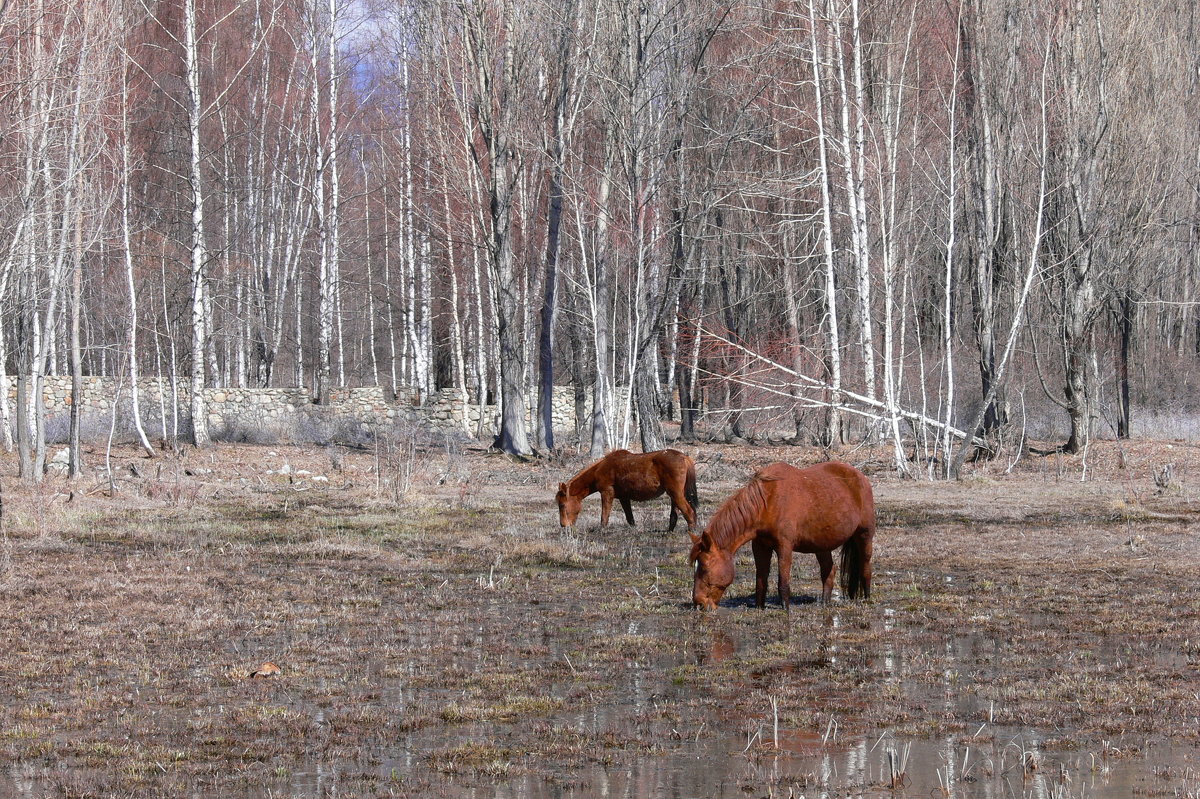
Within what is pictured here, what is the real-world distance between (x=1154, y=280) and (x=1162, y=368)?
3.47 m

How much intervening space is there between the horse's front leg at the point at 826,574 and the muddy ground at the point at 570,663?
0.20 metres

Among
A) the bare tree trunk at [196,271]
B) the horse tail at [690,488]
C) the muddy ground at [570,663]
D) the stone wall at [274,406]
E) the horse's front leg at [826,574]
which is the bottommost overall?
the muddy ground at [570,663]

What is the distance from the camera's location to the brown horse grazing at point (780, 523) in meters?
9.86

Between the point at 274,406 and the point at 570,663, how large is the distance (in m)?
27.5

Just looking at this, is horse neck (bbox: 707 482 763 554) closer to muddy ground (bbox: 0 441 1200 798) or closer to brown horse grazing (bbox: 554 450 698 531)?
muddy ground (bbox: 0 441 1200 798)

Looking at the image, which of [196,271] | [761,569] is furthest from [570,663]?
[196,271]

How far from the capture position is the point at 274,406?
34156mm

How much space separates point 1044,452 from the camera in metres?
29.2

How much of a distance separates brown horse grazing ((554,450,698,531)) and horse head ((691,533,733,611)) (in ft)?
15.4

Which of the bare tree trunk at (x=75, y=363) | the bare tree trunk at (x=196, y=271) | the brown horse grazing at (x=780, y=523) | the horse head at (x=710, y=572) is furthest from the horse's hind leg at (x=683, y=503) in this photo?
the bare tree trunk at (x=196, y=271)

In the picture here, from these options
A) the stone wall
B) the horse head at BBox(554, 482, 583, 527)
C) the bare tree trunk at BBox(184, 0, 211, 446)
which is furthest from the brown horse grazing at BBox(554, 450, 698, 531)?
the stone wall

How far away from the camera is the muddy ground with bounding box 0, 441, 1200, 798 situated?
19.6 feet

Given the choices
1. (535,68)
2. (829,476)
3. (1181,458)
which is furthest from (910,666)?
(535,68)

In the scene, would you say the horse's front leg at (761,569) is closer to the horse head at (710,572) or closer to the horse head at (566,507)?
the horse head at (710,572)
